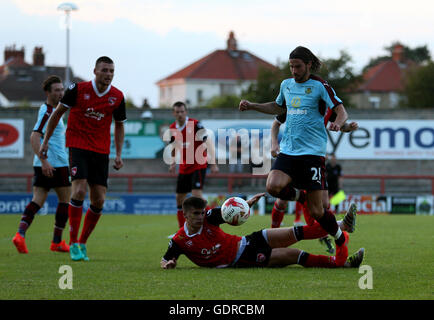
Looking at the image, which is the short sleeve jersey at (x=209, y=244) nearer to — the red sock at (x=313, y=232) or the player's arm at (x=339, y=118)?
the red sock at (x=313, y=232)

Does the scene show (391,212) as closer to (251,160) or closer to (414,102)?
(251,160)

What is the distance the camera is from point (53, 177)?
10.9 m

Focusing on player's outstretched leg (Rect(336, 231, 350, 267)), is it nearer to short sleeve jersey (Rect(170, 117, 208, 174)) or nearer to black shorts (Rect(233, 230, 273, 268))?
black shorts (Rect(233, 230, 273, 268))

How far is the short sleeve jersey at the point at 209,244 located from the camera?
7.54 metres

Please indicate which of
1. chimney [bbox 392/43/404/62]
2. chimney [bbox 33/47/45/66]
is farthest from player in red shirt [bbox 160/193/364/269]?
chimney [bbox 392/43/404/62]

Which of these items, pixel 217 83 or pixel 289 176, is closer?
pixel 289 176

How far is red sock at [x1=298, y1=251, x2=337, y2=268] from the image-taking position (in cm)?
770

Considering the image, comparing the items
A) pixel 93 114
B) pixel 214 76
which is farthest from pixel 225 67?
pixel 93 114

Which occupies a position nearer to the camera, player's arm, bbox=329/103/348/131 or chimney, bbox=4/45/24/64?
player's arm, bbox=329/103/348/131

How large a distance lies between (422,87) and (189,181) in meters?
59.6

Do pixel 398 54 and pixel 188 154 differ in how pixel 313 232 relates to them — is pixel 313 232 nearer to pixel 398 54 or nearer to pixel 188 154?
pixel 188 154
